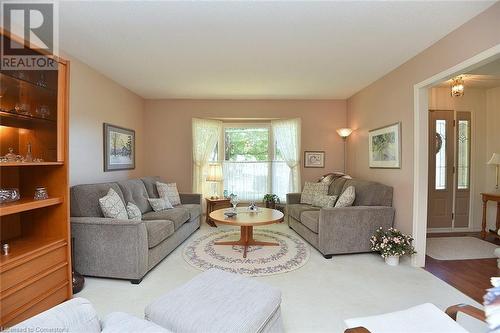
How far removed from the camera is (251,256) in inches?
126

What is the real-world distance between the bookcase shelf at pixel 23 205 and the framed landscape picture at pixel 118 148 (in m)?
1.67

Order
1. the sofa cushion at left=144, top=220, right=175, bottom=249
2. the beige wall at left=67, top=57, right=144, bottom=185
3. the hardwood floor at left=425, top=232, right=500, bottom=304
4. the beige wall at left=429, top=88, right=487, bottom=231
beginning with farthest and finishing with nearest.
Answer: the beige wall at left=429, top=88, right=487, bottom=231 → the beige wall at left=67, top=57, right=144, bottom=185 → the sofa cushion at left=144, top=220, right=175, bottom=249 → the hardwood floor at left=425, top=232, right=500, bottom=304

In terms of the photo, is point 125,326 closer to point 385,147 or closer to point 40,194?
point 40,194

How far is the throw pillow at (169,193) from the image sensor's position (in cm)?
430

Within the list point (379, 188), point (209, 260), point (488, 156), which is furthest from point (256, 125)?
point (488, 156)

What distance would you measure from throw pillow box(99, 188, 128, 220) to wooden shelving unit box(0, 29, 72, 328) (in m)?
0.55

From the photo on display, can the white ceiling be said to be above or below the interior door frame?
above

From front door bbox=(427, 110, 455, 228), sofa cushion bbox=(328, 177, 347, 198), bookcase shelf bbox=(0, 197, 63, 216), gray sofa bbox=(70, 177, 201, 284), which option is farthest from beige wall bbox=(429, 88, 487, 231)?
bookcase shelf bbox=(0, 197, 63, 216)

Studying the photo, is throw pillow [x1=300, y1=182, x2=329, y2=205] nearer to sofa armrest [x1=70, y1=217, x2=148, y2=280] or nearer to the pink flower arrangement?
the pink flower arrangement

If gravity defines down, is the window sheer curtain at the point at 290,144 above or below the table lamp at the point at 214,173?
above

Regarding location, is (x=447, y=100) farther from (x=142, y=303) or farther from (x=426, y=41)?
(x=142, y=303)

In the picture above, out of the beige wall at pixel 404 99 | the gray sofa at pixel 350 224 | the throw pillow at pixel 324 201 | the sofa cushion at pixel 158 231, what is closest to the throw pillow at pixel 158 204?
the sofa cushion at pixel 158 231

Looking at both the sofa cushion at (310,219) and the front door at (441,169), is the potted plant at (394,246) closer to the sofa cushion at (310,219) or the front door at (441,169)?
the sofa cushion at (310,219)

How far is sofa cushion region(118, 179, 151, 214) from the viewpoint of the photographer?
11.7 ft
